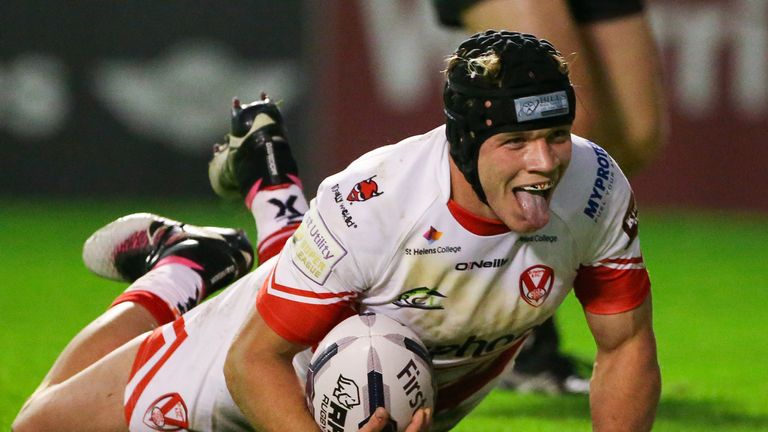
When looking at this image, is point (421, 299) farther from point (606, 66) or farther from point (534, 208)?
point (606, 66)

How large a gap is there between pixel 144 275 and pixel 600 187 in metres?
1.78

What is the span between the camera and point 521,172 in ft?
10.4

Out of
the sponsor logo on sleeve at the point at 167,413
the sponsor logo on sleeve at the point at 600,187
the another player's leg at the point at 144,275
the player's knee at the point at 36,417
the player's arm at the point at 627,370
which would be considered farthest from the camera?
the another player's leg at the point at 144,275

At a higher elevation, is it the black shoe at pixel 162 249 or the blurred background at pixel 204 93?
the black shoe at pixel 162 249

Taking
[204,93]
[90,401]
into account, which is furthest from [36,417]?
[204,93]

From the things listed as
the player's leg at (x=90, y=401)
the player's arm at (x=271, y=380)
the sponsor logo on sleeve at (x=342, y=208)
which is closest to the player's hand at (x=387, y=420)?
the player's arm at (x=271, y=380)

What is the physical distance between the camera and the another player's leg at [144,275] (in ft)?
14.0

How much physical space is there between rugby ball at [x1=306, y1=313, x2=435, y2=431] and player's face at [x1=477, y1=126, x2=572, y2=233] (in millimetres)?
419

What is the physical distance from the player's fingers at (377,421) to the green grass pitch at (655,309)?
136 cm

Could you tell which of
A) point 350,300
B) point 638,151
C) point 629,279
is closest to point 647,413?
point 629,279

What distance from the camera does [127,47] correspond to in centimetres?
1123

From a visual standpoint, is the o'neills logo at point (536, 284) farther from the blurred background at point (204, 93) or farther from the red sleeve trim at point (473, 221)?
the blurred background at point (204, 93)

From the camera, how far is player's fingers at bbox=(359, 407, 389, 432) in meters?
3.30

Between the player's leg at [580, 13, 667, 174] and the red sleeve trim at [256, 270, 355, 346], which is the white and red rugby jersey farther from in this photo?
the player's leg at [580, 13, 667, 174]
